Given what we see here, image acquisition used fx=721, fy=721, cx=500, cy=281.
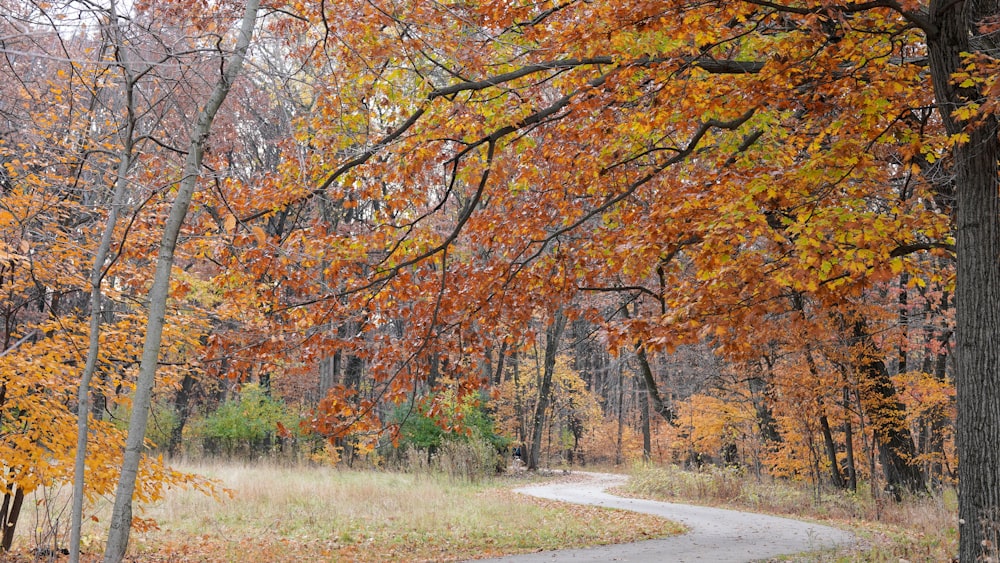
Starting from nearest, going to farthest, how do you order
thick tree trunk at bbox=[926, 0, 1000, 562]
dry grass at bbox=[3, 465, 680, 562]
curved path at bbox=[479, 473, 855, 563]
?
thick tree trunk at bbox=[926, 0, 1000, 562] < curved path at bbox=[479, 473, 855, 563] < dry grass at bbox=[3, 465, 680, 562]

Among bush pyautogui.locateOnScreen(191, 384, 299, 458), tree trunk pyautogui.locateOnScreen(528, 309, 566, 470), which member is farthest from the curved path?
bush pyautogui.locateOnScreen(191, 384, 299, 458)

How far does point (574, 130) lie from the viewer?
8578 mm

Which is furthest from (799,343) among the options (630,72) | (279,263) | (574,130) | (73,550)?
(73,550)

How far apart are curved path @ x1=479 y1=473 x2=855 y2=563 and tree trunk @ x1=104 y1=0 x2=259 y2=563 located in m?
5.42

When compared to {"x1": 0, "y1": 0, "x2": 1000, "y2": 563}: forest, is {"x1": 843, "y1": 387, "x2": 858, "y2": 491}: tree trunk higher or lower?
lower

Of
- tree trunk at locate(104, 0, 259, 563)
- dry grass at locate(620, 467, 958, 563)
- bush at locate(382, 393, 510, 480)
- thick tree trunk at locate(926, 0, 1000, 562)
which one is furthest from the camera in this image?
bush at locate(382, 393, 510, 480)

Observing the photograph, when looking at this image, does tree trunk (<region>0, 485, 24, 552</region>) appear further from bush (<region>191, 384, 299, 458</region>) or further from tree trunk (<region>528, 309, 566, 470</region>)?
tree trunk (<region>528, 309, 566, 470</region>)

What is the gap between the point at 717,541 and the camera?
419 inches

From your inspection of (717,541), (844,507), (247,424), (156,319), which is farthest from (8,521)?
(247,424)

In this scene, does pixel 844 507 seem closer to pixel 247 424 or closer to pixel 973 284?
pixel 973 284

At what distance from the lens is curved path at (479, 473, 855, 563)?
9.10 meters

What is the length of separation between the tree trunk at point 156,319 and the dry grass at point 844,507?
7.40 metres

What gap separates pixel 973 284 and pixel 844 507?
10712 millimetres

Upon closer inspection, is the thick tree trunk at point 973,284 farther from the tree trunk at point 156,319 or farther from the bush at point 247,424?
the bush at point 247,424
